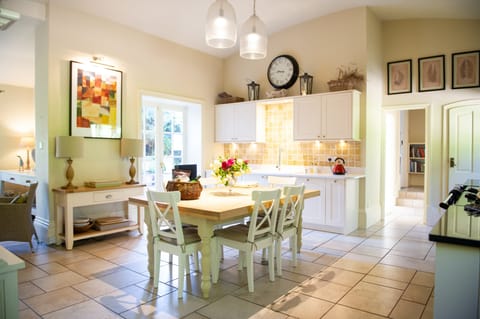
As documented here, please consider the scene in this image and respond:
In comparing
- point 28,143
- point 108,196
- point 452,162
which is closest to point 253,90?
→ point 108,196

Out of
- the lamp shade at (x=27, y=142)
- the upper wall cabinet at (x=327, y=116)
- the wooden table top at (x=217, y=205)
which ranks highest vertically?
the upper wall cabinet at (x=327, y=116)

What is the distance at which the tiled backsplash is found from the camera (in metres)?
5.47

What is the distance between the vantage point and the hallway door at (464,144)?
16.7ft

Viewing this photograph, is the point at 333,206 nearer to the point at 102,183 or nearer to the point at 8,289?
the point at 102,183

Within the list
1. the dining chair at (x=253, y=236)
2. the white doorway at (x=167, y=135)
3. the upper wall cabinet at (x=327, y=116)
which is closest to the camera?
the dining chair at (x=253, y=236)

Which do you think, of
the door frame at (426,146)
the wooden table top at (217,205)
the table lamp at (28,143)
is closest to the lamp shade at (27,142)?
the table lamp at (28,143)

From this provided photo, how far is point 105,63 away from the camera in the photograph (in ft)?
15.7

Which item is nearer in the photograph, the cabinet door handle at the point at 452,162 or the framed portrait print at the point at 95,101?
the framed portrait print at the point at 95,101

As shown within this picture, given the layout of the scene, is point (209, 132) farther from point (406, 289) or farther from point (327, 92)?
point (406, 289)

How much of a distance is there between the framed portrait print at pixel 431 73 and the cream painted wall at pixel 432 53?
0.06 metres

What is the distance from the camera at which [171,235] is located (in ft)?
9.42

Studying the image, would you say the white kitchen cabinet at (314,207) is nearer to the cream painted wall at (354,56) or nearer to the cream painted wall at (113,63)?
the cream painted wall at (354,56)

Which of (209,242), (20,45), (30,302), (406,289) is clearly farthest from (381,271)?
(20,45)

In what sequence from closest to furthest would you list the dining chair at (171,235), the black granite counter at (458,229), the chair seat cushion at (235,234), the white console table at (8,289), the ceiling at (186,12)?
the black granite counter at (458,229) → the white console table at (8,289) → the dining chair at (171,235) → the chair seat cushion at (235,234) → the ceiling at (186,12)
